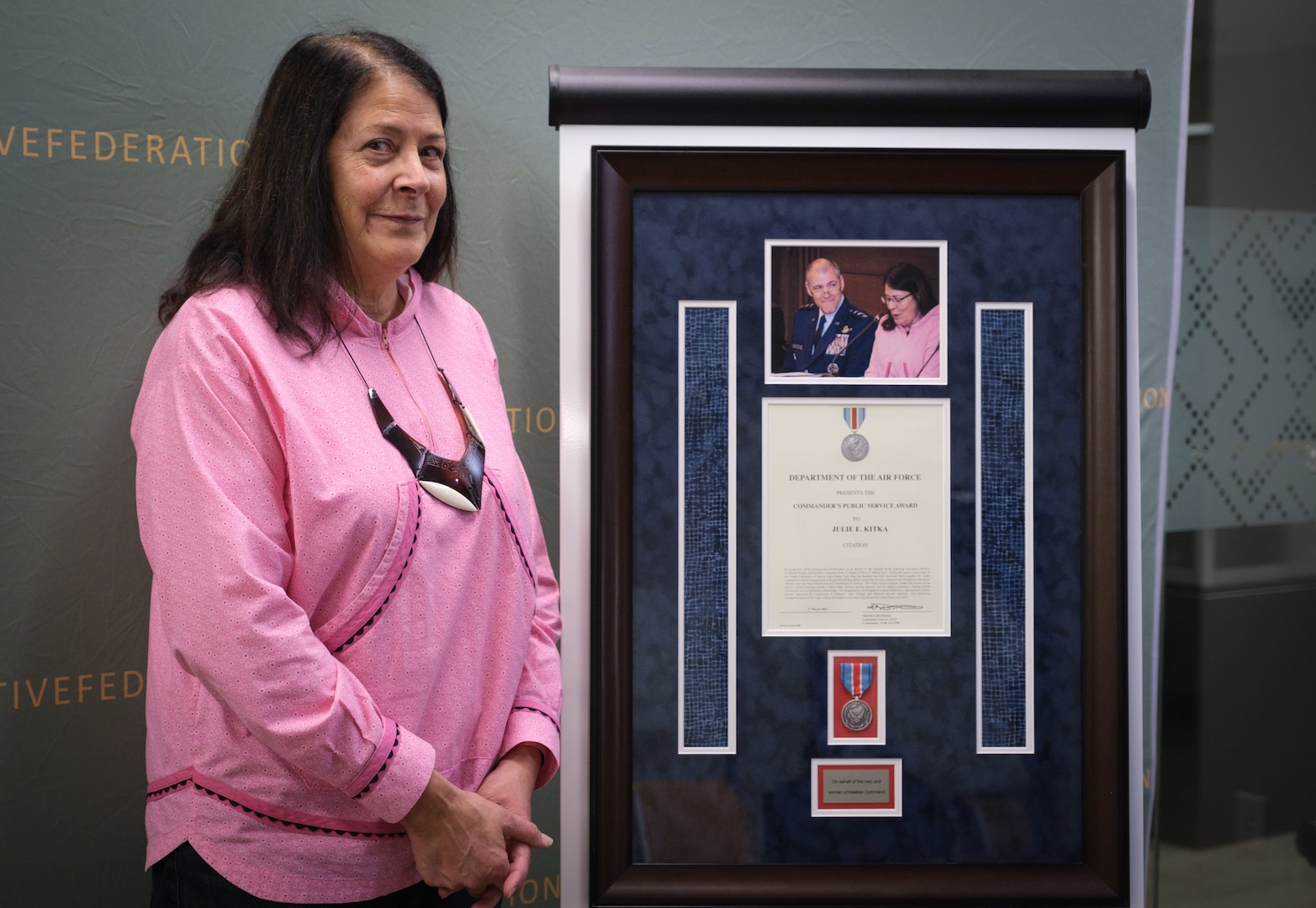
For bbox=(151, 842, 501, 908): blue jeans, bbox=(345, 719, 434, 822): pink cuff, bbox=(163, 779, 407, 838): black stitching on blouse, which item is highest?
bbox=(345, 719, 434, 822): pink cuff

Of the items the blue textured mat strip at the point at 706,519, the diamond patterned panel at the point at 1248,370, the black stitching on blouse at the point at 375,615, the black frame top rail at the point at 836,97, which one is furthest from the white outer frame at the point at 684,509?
the diamond patterned panel at the point at 1248,370

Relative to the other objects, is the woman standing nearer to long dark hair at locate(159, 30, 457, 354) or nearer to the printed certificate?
long dark hair at locate(159, 30, 457, 354)

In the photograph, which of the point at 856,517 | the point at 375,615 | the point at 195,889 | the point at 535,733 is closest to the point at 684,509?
the point at 856,517

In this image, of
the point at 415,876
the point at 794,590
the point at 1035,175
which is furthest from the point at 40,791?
the point at 1035,175

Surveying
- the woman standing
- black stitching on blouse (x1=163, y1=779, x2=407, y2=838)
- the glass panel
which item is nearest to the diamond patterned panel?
the glass panel

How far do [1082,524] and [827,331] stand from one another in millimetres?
463

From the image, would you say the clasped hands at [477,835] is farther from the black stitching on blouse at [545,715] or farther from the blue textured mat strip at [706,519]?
the blue textured mat strip at [706,519]

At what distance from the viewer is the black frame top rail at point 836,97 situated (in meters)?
1.40

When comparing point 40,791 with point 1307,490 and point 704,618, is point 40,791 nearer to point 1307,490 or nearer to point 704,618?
point 704,618

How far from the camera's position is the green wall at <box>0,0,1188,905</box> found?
1.64 meters

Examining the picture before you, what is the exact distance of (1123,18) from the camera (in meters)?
1.87

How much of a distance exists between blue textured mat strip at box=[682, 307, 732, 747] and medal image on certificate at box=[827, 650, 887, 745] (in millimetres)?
154

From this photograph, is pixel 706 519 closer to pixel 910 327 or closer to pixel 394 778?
pixel 910 327

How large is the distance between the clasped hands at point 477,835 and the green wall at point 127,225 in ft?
2.09
